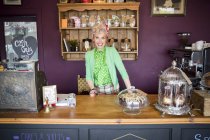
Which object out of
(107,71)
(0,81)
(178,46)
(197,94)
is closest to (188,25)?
(178,46)

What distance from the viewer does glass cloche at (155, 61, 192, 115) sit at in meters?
1.78

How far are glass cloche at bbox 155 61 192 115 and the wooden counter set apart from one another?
0.21 feet

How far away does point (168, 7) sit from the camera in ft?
13.2

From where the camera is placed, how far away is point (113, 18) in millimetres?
3912

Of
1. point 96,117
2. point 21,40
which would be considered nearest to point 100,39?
point 96,117

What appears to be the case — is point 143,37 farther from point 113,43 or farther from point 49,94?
point 49,94

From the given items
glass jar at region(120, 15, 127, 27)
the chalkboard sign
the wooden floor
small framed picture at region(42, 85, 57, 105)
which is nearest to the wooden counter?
the wooden floor

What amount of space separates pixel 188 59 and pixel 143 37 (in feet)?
3.40

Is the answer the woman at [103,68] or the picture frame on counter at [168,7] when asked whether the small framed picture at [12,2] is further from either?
the picture frame on counter at [168,7]

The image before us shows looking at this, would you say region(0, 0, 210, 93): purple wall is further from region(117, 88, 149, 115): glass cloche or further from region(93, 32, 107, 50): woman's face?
region(117, 88, 149, 115): glass cloche

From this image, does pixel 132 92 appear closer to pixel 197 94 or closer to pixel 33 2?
pixel 197 94

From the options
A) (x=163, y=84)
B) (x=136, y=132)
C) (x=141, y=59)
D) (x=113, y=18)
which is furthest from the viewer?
(x=141, y=59)

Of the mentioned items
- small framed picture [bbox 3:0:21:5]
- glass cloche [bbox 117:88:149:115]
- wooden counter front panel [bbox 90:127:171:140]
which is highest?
small framed picture [bbox 3:0:21:5]

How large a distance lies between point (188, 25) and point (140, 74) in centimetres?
119
